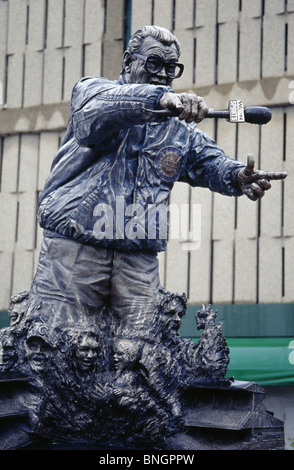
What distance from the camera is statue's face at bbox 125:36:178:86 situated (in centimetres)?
390

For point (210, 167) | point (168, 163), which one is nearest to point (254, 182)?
point (210, 167)

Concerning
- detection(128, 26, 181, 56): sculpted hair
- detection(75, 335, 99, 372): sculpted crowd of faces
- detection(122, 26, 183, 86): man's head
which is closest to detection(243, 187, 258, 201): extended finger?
detection(122, 26, 183, 86): man's head

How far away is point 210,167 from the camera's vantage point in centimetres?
416

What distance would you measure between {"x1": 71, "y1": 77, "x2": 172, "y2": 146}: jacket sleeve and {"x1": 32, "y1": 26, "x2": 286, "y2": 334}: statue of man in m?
0.05

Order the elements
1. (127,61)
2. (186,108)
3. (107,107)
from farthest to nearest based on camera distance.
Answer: (127,61) → (107,107) → (186,108)

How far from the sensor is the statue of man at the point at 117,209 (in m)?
3.86

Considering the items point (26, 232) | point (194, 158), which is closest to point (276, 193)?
point (26, 232)

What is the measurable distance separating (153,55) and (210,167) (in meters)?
0.65

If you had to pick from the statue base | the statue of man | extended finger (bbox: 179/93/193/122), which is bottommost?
the statue base

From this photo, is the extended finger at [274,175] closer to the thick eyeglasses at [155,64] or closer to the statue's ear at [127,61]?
the thick eyeglasses at [155,64]

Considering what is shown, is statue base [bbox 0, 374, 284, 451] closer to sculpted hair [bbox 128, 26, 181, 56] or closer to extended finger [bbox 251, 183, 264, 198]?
extended finger [bbox 251, 183, 264, 198]

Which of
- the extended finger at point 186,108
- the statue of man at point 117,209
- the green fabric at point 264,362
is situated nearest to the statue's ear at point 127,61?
the statue of man at point 117,209

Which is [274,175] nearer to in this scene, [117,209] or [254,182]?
[254,182]
